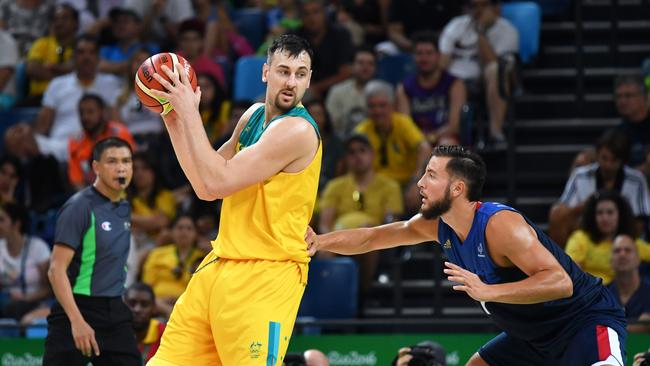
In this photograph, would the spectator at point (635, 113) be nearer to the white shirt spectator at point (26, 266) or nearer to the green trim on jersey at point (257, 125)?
the white shirt spectator at point (26, 266)

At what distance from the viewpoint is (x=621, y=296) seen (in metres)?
9.41

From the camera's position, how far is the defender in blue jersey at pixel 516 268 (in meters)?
5.84

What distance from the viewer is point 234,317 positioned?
18.3 ft

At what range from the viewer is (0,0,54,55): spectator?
14.1 metres

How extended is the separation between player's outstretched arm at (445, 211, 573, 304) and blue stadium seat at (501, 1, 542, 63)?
6.66 metres

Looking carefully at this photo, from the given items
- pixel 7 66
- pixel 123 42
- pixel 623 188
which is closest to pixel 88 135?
pixel 123 42

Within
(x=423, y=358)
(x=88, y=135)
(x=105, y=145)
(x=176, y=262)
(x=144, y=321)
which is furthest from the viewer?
(x=88, y=135)

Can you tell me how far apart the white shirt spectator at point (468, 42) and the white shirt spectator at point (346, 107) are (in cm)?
100

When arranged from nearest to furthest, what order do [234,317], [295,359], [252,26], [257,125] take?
[234,317], [257,125], [295,359], [252,26]

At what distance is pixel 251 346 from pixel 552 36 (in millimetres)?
8229

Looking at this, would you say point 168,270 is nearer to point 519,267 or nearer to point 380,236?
point 380,236

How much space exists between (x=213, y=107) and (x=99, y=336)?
487 cm

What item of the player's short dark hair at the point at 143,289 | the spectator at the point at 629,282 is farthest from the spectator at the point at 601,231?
the player's short dark hair at the point at 143,289

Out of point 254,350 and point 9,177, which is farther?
point 9,177
